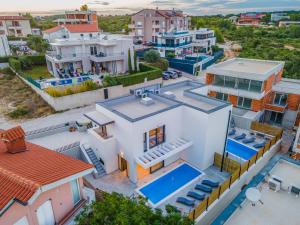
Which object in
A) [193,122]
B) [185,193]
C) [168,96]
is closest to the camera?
[185,193]

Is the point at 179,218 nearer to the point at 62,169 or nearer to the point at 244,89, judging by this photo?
the point at 62,169

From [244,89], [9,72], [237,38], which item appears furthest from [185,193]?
[237,38]

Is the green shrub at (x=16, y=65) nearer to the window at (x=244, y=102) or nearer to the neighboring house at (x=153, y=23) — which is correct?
the neighboring house at (x=153, y=23)

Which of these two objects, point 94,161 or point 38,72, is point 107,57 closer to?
point 38,72

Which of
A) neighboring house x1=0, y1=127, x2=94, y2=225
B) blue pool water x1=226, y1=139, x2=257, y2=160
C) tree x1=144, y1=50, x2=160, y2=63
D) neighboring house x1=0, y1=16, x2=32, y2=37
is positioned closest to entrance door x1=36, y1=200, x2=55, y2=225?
neighboring house x1=0, y1=127, x2=94, y2=225

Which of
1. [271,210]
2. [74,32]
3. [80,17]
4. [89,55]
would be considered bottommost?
[271,210]

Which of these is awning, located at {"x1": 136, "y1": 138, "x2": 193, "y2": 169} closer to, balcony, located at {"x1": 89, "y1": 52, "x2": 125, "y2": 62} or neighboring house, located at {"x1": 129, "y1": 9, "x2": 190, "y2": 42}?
balcony, located at {"x1": 89, "y1": 52, "x2": 125, "y2": 62}

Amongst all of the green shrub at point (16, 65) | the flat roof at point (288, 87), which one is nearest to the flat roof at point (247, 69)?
the flat roof at point (288, 87)

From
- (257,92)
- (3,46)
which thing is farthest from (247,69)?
(3,46)
